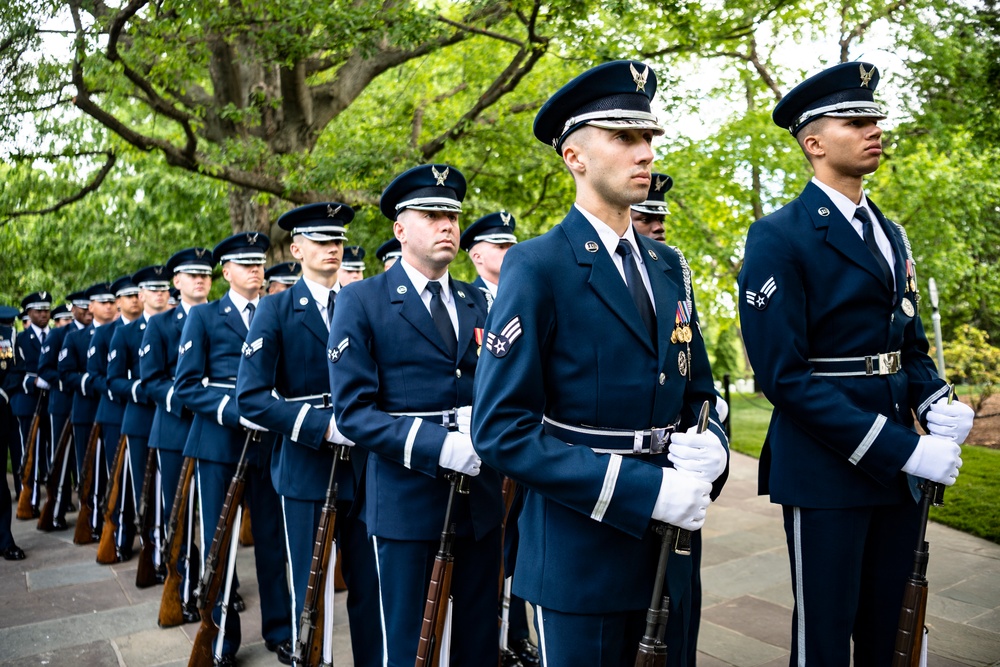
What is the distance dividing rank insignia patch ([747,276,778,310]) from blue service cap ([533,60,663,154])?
0.85 meters

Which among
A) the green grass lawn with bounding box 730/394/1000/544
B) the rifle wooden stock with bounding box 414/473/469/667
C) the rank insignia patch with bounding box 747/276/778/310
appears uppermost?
the rank insignia patch with bounding box 747/276/778/310

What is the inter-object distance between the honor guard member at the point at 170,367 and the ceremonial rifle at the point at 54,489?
106 inches

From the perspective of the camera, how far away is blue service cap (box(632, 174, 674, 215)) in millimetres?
4594

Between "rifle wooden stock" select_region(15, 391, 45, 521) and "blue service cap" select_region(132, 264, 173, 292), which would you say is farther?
"rifle wooden stock" select_region(15, 391, 45, 521)

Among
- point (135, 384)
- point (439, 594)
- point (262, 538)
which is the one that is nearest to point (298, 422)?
point (262, 538)

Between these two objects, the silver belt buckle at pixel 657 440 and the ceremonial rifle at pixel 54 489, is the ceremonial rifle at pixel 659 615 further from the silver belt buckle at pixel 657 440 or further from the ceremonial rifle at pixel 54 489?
the ceremonial rifle at pixel 54 489

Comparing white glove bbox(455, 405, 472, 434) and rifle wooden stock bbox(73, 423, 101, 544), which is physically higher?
white glove bbox(455, 405, 472, 434)

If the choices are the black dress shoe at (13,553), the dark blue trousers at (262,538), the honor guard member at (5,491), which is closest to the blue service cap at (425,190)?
the dark blue trousers at (262,538)

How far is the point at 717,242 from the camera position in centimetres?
1268

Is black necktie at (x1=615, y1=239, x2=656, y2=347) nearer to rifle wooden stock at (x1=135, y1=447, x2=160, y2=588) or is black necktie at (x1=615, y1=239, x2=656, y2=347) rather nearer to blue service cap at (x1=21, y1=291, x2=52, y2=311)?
rifle wooden stock at (x1=135, y1=447, x2=160, y2=588)

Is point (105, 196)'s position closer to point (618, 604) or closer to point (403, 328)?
point (403, 328)

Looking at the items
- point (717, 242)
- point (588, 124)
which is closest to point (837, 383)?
point (588, 124)

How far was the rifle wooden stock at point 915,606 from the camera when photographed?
8.98 feet

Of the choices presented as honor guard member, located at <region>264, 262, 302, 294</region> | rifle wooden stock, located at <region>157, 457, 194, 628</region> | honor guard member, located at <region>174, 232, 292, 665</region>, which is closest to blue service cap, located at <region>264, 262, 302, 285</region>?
honor guard member, located at <region>264, 262, 302, 294</region>
